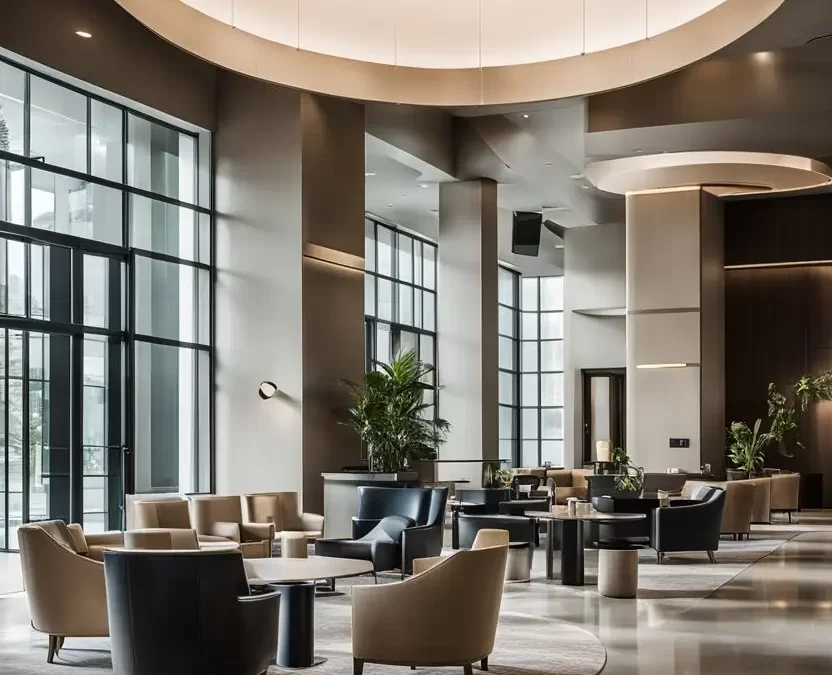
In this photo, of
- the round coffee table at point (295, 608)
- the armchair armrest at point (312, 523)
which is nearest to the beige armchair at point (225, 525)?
the armchair armrest at point (312, 523)

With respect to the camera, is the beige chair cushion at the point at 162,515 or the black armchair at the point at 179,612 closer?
the black armchair at the point at 179,612

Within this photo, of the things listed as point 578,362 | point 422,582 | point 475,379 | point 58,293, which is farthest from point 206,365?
point 578,362

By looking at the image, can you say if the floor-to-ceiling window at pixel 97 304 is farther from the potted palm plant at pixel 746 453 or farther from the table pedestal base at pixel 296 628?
the potted palm plant at pixel 746 453

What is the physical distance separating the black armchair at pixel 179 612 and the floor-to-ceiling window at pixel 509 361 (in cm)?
2350

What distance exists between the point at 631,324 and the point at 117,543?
38.0ft

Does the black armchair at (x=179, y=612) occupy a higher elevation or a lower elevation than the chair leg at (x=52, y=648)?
higher

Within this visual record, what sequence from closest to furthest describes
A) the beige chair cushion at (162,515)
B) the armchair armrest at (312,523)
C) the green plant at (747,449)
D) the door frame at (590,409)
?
the beige chair cushion at (162,515) < the armchair armrest at (312,523) < the green plant at (747,449) < the door frame at (590,409)

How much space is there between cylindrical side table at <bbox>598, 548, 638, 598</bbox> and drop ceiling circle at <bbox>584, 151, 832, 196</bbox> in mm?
8194

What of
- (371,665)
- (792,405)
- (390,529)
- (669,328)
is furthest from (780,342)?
(371,665)

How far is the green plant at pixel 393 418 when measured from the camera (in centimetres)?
1291

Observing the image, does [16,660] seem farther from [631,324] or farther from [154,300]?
[631,324]

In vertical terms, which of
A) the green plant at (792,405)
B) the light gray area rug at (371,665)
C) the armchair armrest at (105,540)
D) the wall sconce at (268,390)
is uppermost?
the wall sconce at (268,390)

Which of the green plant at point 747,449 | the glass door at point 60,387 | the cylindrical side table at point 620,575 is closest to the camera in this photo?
the cylindrical side table at point 620,575

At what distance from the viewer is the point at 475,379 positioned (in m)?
18.6
